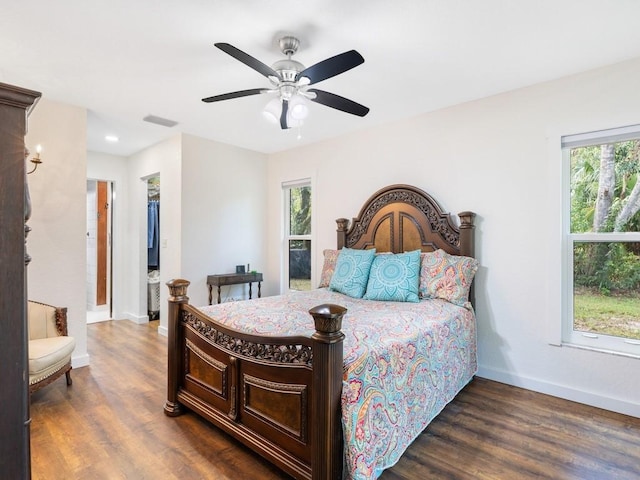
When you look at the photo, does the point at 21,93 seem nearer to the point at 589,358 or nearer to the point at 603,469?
the point at 603,469

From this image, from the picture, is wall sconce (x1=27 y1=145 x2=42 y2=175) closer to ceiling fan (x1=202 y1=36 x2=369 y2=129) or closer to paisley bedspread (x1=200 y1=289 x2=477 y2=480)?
ceiling fan (x1=202 y1=36 x2=369 y2=129)

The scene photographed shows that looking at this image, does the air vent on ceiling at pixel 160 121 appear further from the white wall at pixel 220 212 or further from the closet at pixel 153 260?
the closet at pixel 153 260

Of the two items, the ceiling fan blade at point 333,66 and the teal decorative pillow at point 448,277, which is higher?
the ceiling fan blade at point 333,66

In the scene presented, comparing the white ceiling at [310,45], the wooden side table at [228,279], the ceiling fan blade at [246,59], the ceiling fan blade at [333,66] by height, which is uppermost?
the white ceiling at [310,45]

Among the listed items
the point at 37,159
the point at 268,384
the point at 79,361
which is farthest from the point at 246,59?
the point at 79,361

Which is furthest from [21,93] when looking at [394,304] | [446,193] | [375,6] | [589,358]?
[589,358]

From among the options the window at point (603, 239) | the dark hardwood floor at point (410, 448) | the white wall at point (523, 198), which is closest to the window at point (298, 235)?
the white wall at point (523, 198)

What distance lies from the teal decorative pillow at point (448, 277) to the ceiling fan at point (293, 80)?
58.3 inches

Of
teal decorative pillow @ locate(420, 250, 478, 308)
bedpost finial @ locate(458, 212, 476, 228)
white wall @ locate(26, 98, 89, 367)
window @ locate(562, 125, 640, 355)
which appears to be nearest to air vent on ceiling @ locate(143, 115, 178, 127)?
white wall @ locate(26, 98, 89, 367)

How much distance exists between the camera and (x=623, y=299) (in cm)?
265

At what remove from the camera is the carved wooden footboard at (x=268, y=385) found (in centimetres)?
155

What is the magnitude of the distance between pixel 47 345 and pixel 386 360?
8.61 ft

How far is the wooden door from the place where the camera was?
593cm

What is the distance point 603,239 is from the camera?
2682 mm
